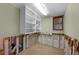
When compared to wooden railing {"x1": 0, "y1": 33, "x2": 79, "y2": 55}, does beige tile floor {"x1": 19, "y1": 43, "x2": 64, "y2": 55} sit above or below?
below

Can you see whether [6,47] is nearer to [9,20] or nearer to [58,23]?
[9,20]

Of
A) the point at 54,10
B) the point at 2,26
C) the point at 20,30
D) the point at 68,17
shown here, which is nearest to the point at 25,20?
the point at 20,30

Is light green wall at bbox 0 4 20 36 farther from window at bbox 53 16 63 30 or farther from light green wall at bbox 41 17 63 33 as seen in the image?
window at bbox 53 16 63 30

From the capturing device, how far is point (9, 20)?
5.39ft

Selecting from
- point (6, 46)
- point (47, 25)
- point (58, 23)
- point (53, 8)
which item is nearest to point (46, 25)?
point (47, 25)

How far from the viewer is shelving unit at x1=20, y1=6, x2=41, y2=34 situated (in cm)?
169

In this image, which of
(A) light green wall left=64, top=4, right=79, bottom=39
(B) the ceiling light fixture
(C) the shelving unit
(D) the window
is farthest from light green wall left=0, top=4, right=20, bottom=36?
(A) light green wall left=64, top=4, right=79, bottom=39

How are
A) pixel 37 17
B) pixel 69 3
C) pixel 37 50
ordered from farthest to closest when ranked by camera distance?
pixel 37 17
pixel 37 50
pixel 69 3

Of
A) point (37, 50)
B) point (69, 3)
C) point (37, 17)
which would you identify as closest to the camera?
point (69, 3)

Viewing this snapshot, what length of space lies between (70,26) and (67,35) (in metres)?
0.15

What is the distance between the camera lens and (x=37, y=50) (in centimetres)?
164

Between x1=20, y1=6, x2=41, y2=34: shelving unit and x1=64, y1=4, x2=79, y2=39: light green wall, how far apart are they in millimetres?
467

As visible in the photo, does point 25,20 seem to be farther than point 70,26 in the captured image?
Yes

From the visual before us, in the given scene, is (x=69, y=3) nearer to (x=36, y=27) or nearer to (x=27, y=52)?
(x=36, y=27)
